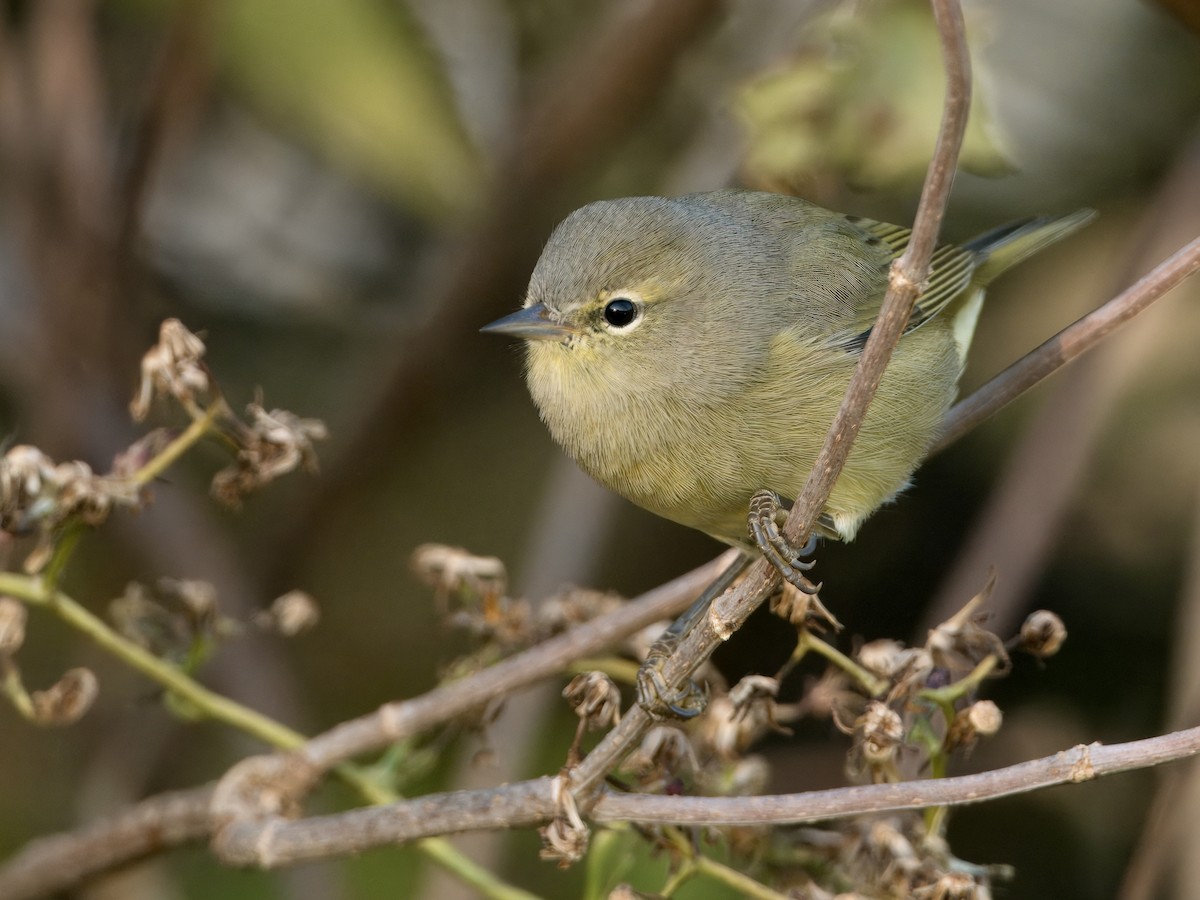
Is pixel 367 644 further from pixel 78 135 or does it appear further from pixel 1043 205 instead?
pixel 1043 205

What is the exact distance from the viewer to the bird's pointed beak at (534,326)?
2666 millimetres

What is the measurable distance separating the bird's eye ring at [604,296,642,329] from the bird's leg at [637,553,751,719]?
1.82ft

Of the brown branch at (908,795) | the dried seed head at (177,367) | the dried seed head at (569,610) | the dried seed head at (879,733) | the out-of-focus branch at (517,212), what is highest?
the out-of-focus branch at (517,212)

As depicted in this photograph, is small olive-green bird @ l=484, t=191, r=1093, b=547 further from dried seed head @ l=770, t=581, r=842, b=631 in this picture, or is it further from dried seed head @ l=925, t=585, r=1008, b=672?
dried seed head @ l=925, t=585, r=1008, b=672

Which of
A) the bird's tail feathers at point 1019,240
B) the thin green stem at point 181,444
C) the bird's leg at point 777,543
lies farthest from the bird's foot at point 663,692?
the bird's tail feathers at point 1019,240

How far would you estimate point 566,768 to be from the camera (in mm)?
2016

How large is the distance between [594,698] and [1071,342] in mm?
1074

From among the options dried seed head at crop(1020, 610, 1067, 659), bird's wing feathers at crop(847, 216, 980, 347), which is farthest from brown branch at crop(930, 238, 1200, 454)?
dried seed head at crop(1020, 610, 1067, 659)

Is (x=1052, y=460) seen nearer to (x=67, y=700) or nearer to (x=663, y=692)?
(x=663, y=692)

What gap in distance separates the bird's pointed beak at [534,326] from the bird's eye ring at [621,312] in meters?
0.08

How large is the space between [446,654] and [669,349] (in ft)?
7.03

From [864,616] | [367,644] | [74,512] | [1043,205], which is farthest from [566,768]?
[1043,205]

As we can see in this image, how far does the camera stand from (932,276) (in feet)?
10.2

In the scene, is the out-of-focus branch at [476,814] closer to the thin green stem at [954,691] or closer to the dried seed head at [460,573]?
the thin green stem at [954,691]
